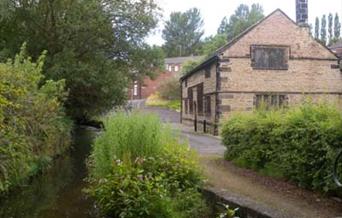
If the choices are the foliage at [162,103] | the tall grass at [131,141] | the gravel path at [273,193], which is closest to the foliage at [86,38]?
the gravel path at [273,193]

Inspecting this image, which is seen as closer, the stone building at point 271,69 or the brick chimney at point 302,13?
the stone building at point 271,69

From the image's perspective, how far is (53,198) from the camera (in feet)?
38.1

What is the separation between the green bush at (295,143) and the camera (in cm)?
903

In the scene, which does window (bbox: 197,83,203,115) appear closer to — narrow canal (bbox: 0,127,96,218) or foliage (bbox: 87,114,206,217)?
narrow canal (bbox: 0,127,96,218)

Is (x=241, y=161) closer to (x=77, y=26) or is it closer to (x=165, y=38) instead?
(x=77, y=26)

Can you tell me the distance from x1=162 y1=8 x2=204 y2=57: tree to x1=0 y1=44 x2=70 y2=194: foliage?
8247cm

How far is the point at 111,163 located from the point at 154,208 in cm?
170

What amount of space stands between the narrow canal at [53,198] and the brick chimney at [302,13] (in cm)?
1830

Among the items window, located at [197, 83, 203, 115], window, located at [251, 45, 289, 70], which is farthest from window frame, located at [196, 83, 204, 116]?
window, located at [251, 45, 289, 70]

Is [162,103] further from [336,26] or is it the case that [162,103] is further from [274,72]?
[336,26]

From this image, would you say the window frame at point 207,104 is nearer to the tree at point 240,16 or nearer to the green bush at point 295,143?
the green bush at point 295,143

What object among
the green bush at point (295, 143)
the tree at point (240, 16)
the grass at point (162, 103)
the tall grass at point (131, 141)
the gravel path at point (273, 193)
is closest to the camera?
the gravel path at point (273, 193)

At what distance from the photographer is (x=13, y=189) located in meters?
11.9

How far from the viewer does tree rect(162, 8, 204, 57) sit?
99.3m
